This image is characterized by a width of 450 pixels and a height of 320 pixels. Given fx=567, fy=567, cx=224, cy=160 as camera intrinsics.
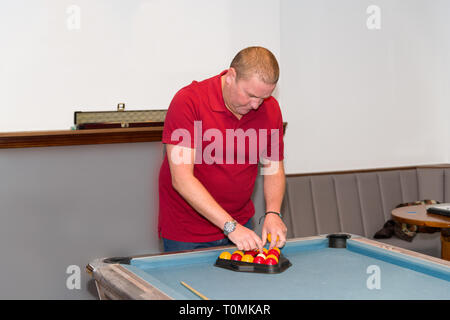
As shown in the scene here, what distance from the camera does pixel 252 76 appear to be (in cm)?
222

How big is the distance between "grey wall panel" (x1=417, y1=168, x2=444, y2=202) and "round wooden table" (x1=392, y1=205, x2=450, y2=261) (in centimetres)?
104

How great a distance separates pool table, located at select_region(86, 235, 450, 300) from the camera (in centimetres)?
173

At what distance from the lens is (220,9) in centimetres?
399

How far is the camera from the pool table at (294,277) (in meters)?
1.73

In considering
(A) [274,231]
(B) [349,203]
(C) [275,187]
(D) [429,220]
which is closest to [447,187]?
(B) [349,203]

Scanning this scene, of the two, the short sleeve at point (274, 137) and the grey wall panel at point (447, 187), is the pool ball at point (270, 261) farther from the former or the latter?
the grey wall panel at point (447, 187)

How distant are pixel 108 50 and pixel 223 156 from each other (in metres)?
1.52

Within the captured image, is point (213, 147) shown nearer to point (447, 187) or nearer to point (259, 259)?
point (259, 259)

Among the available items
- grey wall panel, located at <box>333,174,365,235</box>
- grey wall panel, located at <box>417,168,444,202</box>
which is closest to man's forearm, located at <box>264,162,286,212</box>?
grey wall panel, located at <box>333,174,365,235</box>

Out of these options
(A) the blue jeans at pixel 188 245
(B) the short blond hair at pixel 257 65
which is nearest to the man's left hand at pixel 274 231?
(A) the blue jeans at pixel 188 245

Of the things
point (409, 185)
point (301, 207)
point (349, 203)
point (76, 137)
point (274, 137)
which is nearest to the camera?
point (274, 137)

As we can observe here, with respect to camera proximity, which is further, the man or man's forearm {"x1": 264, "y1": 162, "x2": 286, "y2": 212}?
man's forearm {"x1": 264, "y1": 162, "x2": 286, "y2": 212}

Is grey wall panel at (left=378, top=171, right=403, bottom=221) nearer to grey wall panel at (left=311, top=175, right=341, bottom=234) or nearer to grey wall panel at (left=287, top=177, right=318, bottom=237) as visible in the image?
grey wall panel at (left=311, top=175, right=341, bottom=234)

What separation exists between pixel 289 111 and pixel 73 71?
1697 millimetres
